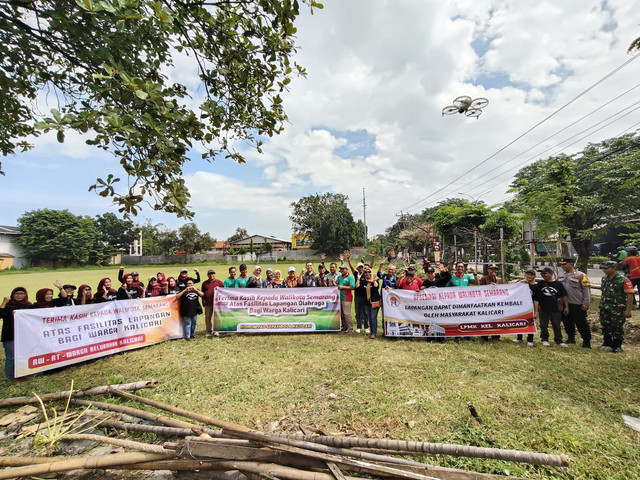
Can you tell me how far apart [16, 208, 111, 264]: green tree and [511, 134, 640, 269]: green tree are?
59.2 meters

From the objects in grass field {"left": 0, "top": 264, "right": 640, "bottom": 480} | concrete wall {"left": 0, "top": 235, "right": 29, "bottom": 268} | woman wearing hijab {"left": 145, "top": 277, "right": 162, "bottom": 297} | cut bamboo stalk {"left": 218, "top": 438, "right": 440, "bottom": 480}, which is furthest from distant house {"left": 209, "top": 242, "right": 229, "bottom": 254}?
cut bamboo stalk {"left": 218, "top": 438, "right": 440, "bottom": 480}

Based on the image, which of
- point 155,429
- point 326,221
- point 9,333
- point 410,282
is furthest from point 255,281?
point 326,221

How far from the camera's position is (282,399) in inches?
149

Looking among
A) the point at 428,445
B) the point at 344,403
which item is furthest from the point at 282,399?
the point at 428,445

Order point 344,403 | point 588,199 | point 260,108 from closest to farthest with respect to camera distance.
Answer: point 344,403 → point 260,108 → point 588,199

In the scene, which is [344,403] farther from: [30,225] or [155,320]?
[30,225]

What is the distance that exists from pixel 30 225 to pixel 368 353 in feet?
211

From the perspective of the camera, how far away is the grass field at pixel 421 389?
2828 millimetres

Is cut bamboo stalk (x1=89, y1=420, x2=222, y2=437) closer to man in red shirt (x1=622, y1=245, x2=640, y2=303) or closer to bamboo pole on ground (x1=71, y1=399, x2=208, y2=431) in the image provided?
bamboo pole on ground (x1=71, y1=399, x2=208, y2=431)

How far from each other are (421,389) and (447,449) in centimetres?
160

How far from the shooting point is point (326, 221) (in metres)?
50.3

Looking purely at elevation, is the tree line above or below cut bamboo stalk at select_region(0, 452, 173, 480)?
above

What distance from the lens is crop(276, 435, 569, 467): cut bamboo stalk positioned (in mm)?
2219

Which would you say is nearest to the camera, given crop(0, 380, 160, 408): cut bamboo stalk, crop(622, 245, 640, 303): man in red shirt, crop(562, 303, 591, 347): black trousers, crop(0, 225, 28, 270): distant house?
crop(0, 380, 160, 408): cut bamboo stalk
